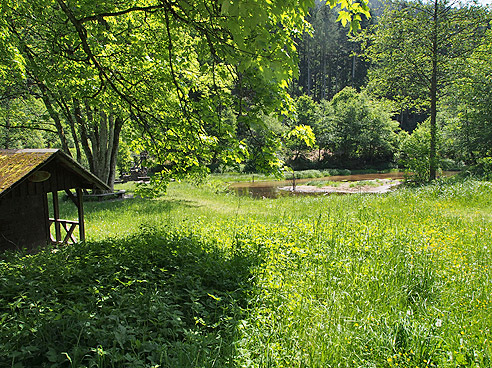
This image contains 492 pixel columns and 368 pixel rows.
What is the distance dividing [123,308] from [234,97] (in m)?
3.81

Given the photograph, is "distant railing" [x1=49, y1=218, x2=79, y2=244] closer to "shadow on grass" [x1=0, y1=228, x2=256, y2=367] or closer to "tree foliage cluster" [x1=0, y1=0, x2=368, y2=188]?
"shadow on grass" [x1=0, y1=228, x2=256, y2=367]

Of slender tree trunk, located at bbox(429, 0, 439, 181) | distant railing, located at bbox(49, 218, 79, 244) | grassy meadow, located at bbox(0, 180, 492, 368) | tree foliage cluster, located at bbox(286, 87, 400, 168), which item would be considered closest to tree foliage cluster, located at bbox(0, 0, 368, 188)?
grassy meadow, located at bbox(0, 180, 492, 368)

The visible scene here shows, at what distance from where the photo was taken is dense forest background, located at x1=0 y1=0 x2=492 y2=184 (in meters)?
5.69

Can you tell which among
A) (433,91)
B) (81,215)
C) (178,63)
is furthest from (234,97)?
(433,91)

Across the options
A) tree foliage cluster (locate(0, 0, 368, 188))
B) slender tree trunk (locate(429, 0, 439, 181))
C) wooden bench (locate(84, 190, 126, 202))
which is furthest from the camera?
slender tree trunk (locate(429, 0, 439, 181))

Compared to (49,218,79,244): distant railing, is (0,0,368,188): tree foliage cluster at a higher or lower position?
higher

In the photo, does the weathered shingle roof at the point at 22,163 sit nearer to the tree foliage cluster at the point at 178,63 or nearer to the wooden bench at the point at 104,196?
the tree foliage cluster at the point at 178,63

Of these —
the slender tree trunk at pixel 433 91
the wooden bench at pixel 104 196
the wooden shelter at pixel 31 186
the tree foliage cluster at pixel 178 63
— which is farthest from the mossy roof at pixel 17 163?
the slender tree trunk at pixel 433 91

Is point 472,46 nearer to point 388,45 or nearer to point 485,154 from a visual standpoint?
point 388,45

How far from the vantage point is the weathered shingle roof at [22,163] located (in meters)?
6.31

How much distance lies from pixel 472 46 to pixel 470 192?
1378cm

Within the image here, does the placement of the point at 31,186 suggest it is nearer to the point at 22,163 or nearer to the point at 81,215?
the point at 22,163

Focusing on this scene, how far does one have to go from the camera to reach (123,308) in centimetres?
345

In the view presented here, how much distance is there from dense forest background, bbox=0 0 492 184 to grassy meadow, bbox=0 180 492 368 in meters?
2.00
